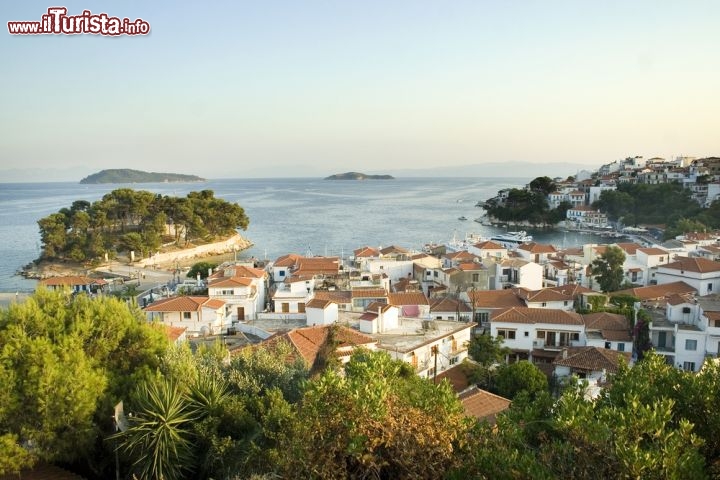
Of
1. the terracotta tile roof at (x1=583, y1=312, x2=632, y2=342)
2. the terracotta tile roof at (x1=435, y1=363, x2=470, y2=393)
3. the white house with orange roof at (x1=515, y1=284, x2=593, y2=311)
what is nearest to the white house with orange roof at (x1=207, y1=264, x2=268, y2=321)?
the terracotta tile roof at (x1=435, y1=363, x2=470, y2=393)

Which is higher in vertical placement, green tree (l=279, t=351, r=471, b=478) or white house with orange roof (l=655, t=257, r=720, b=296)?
green tree (l=279, t=351, r=471, b=478)

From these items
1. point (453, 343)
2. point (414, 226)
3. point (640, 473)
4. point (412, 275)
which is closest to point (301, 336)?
point (453, 343)

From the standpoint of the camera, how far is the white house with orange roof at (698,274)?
26516 mm

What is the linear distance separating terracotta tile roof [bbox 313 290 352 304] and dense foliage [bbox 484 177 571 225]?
5738 cm

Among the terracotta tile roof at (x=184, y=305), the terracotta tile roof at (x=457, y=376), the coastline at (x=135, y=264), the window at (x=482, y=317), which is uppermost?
the terracotta tile roof at (x=184, y=305)

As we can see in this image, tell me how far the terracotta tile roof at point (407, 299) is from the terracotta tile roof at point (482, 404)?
9.72 metres

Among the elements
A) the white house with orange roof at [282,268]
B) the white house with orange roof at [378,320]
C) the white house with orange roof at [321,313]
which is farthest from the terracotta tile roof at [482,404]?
the white house with orange roof at [282,268]

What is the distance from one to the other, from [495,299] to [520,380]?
31.5 ft

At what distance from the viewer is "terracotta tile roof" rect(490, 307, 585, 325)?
776 inches

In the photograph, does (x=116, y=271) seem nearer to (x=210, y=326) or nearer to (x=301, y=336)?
(x=210, y=326)

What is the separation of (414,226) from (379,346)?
59.2 m

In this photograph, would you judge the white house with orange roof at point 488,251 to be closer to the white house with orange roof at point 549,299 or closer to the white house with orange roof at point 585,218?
the white house with orange roof at point 549,299

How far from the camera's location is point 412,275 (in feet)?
104

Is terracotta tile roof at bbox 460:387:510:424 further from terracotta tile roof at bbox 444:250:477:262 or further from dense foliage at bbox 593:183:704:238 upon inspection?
dense foliage at bbox 593:183:704:238
